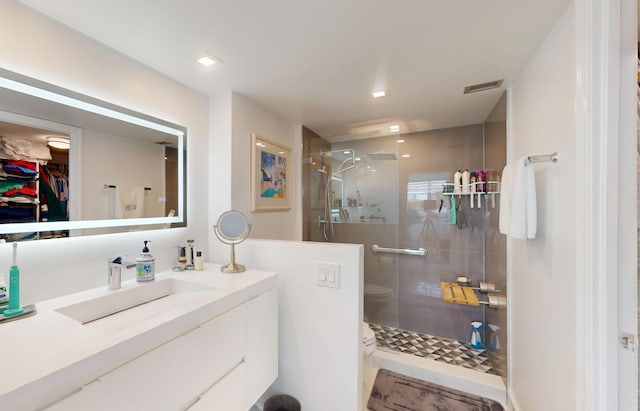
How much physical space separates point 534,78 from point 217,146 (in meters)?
2.02

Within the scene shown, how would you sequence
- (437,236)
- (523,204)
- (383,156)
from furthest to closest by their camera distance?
(437,236) → (383,156) → (523,204)

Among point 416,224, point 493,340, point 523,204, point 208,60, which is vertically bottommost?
point 493,340

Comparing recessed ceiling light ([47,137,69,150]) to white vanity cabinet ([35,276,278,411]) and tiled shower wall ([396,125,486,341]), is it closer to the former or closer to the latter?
white vanity cabinet ([35,276,278,411])

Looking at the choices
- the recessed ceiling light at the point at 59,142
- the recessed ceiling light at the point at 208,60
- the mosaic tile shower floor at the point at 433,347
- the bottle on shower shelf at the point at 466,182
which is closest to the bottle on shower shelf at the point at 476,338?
the mosaic tile shower floor at the point at 433,347

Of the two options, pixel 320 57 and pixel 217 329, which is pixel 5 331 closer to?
pixel 217 329

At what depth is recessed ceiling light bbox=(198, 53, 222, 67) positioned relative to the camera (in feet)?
4.45

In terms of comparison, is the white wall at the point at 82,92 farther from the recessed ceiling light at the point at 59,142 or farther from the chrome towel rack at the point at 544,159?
the chrome towel rack at the point at 544,159

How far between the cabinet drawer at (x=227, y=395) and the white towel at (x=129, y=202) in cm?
101

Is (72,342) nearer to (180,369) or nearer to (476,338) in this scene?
(180,369)

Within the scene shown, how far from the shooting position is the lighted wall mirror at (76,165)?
3.25 feet

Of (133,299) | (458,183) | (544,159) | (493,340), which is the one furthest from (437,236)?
(133,299)

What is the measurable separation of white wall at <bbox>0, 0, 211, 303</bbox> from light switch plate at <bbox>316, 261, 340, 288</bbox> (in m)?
0.96

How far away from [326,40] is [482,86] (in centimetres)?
121

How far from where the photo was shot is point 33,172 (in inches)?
40.8
